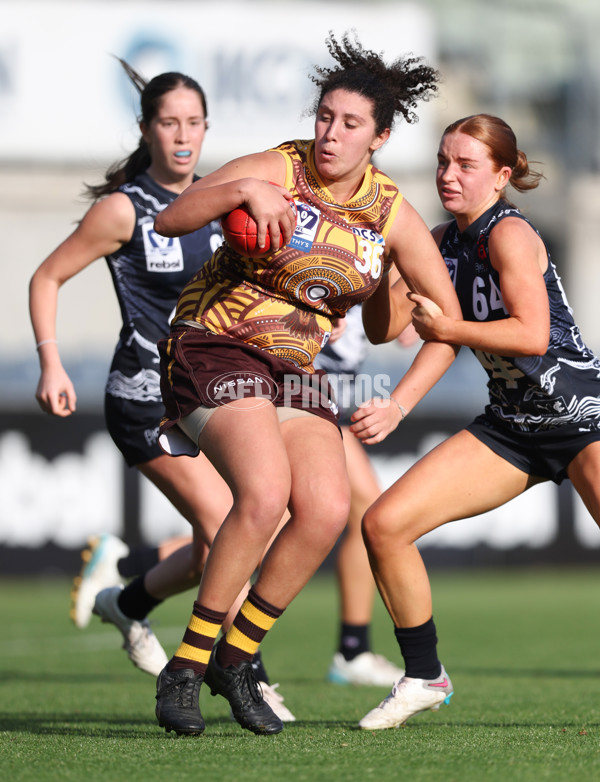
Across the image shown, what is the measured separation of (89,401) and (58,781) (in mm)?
9929

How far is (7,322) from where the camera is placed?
21.5 metres

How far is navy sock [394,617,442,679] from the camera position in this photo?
4.49 m

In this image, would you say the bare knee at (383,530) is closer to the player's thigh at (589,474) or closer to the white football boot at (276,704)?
the player's thigh at (589,474)

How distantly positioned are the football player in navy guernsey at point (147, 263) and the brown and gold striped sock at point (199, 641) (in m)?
0.99

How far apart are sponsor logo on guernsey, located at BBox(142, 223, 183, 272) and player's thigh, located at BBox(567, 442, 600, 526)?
185 cm

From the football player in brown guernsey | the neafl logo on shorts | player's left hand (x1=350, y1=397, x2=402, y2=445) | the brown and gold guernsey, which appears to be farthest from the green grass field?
the brown and gold guernsey

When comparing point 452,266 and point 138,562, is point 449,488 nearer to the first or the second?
point 452,266

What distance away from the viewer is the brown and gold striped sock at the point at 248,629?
4.12 m

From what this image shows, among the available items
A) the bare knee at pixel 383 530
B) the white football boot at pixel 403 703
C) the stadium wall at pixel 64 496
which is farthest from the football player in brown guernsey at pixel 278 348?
the stadium wall at pixel 64 496

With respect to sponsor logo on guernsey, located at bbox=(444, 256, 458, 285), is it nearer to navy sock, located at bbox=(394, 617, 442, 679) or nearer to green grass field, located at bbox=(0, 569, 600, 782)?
navy sock, located at bbox=(394, 617, 442, 679)

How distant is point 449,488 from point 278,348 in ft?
2.65

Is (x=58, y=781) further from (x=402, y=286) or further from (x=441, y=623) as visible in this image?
(x=441, y=623)

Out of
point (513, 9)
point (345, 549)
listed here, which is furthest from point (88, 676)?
point (513, 9)

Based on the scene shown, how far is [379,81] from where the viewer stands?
4.24 meters
